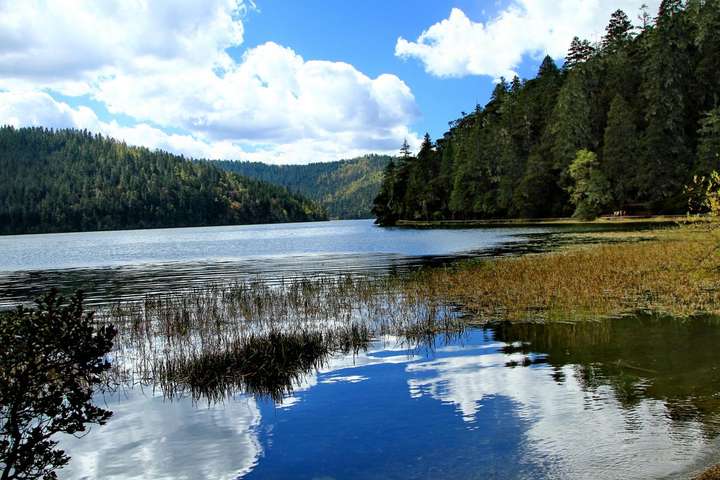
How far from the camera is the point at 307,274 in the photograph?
124 ft

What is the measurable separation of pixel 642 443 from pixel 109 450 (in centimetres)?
877

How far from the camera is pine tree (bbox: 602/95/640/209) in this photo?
91000 millimetres

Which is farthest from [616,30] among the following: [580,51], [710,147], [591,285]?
[591,285]

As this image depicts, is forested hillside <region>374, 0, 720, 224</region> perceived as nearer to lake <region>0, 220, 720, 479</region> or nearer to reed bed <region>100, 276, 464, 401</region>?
reed bed <region>100, 276, 464, 401</region>

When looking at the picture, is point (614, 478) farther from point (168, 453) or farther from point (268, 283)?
point (268, 283)

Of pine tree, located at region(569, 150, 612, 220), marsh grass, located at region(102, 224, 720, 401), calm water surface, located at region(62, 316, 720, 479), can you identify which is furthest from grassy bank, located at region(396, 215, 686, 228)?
calm water surface, located at region(62, 316, 720, 479)

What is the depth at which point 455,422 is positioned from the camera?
1034 cm

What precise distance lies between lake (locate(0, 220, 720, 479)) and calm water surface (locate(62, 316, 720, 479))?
0.11 ft

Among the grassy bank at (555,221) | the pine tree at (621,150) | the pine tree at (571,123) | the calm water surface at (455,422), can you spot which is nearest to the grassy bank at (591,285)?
the calm water surface at (455,422)

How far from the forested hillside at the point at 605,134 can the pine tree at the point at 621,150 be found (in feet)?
0.54

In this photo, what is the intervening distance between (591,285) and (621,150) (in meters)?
77.1

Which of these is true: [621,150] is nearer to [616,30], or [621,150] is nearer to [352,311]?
[616,30]

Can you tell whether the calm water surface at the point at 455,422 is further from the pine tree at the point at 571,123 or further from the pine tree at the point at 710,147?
the pine tree at the point at 571,123

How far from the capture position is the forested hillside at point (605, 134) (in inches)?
3484
